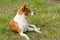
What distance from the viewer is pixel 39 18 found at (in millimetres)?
7027

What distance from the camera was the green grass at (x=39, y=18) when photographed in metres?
5.87

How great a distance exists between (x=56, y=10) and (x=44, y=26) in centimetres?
134

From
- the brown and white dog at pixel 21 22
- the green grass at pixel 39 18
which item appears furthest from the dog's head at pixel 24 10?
the green grass at pixel 39 18

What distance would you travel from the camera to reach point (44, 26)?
639 cm

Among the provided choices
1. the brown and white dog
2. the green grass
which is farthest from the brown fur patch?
the green grass

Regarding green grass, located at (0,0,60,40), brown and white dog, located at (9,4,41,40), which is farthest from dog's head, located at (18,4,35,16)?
green grass, located at (0,0,60,40)

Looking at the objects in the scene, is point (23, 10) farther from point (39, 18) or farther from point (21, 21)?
point (39, 18)

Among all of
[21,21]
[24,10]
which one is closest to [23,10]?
[24,10]

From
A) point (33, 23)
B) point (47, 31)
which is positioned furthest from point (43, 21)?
point (47, 31)

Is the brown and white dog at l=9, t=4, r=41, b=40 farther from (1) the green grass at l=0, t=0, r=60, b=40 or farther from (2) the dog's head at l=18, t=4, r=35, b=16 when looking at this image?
(1) the green grass at l=0, t=0, r=60, b=40

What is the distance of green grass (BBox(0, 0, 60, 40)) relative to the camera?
5867 millimetres

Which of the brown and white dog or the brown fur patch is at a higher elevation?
the brown fur patch

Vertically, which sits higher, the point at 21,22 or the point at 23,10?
the point at 23,10

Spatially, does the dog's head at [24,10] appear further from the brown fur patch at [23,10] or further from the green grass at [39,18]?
the green grass at [39,18]
